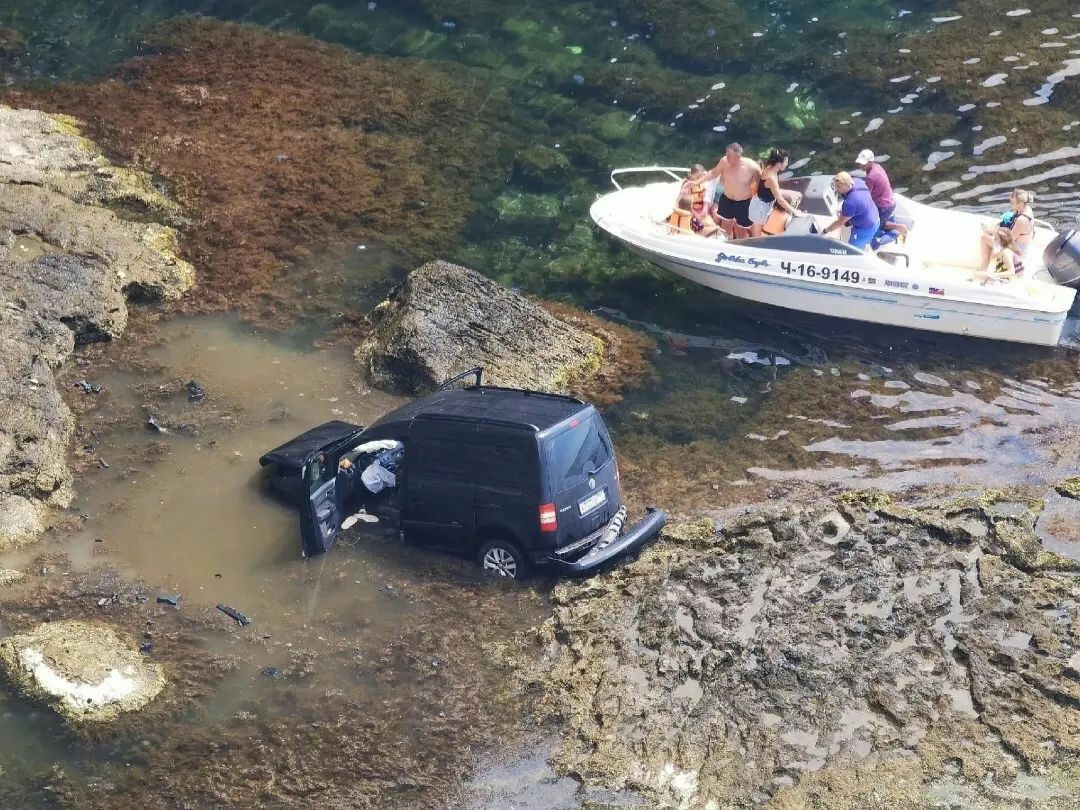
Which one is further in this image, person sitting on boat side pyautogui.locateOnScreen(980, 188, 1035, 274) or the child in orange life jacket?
the child in orange life jacket

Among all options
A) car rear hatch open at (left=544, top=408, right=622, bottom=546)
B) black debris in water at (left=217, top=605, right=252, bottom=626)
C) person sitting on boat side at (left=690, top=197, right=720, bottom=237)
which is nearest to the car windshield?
car rear hatch open at (left=544, top=408, right=622, bottom=546)

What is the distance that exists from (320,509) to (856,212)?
8230mm

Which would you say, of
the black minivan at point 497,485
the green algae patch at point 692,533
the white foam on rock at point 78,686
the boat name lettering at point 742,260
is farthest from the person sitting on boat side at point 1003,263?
the white foam on rock at point 78,686

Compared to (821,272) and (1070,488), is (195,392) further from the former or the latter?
(1070,488)

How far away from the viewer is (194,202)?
1811cm

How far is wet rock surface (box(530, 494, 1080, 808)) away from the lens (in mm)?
9328

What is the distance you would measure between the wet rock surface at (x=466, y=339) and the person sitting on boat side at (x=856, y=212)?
359 centimetres

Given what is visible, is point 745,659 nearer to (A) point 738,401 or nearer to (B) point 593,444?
(B) point 593,444

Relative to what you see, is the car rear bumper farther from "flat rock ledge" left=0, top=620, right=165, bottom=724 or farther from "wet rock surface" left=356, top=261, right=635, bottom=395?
"flat rock ledge" left=0, top=620, right=165, bottom=724

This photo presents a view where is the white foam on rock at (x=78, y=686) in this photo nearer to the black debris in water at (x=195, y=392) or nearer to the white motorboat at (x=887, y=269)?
the black debris in water at (x=195, y=392)

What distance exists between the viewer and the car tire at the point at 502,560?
1123 centimetres

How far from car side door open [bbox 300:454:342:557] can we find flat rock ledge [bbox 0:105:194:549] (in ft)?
9.31

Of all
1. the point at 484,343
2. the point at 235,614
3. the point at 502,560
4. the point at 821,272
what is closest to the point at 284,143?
the point at 484,343

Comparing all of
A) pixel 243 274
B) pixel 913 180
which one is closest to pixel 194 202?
pixel 243 274
